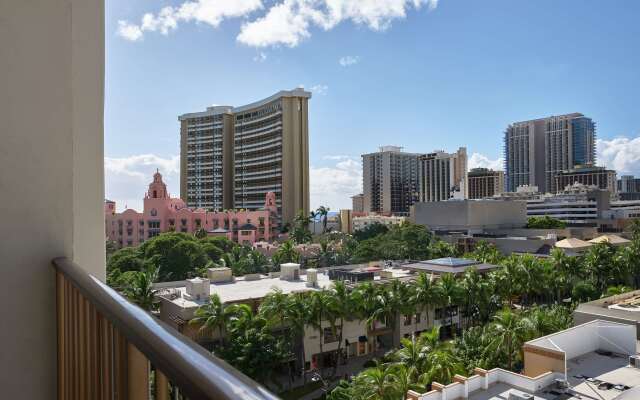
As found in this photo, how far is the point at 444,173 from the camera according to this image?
6569cm

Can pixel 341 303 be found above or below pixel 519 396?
above

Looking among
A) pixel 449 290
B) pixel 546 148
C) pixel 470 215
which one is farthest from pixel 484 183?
pixel 449 290

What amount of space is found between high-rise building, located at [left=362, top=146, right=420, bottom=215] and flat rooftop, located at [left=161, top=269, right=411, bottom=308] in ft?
166

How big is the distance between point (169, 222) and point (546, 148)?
55.9 metres

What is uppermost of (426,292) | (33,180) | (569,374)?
(33,180)

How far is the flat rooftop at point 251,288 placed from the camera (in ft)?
42.2

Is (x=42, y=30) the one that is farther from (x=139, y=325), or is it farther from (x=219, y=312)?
(x=219, y=312)

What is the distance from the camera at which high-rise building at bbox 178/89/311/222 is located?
45.2m

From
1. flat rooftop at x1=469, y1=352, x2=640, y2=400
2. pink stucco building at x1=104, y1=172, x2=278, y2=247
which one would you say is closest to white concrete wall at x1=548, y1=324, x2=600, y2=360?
flat rooftop at x1=469, y1=352, x2=640, y2=400

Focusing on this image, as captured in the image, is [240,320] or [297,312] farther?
[297,312]

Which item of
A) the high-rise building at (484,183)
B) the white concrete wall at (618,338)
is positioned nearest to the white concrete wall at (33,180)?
the white concrete wall at (618,338)

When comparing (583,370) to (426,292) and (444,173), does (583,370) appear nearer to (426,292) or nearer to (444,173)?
(426,292)

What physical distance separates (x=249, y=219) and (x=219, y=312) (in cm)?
2582

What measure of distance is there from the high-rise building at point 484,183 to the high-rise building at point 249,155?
29430 millimetres
